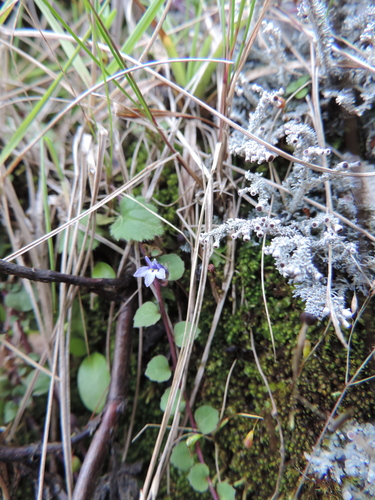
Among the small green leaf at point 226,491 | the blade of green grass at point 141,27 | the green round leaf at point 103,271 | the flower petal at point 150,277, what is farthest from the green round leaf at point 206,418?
the blade of green grass at point 141,27

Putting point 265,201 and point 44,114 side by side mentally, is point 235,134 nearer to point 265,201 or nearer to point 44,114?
point 265,201

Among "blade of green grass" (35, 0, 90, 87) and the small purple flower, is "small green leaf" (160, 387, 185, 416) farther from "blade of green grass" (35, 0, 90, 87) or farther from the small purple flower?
"blade of green grass" (35, 0, 90, 87)

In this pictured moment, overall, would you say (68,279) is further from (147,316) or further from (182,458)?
(182,458)

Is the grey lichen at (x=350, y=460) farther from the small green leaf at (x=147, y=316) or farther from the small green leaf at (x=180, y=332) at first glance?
the small green leaf at (x=147, y=316)

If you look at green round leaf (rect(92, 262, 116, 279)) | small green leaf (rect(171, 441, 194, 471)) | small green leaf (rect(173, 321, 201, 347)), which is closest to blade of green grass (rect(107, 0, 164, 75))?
green round leaf (rect(92, 262, 116, 279))

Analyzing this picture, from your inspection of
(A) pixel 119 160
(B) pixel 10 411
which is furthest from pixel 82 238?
(B) pixel 10 411

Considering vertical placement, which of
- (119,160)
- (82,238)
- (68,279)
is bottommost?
(68,279)
